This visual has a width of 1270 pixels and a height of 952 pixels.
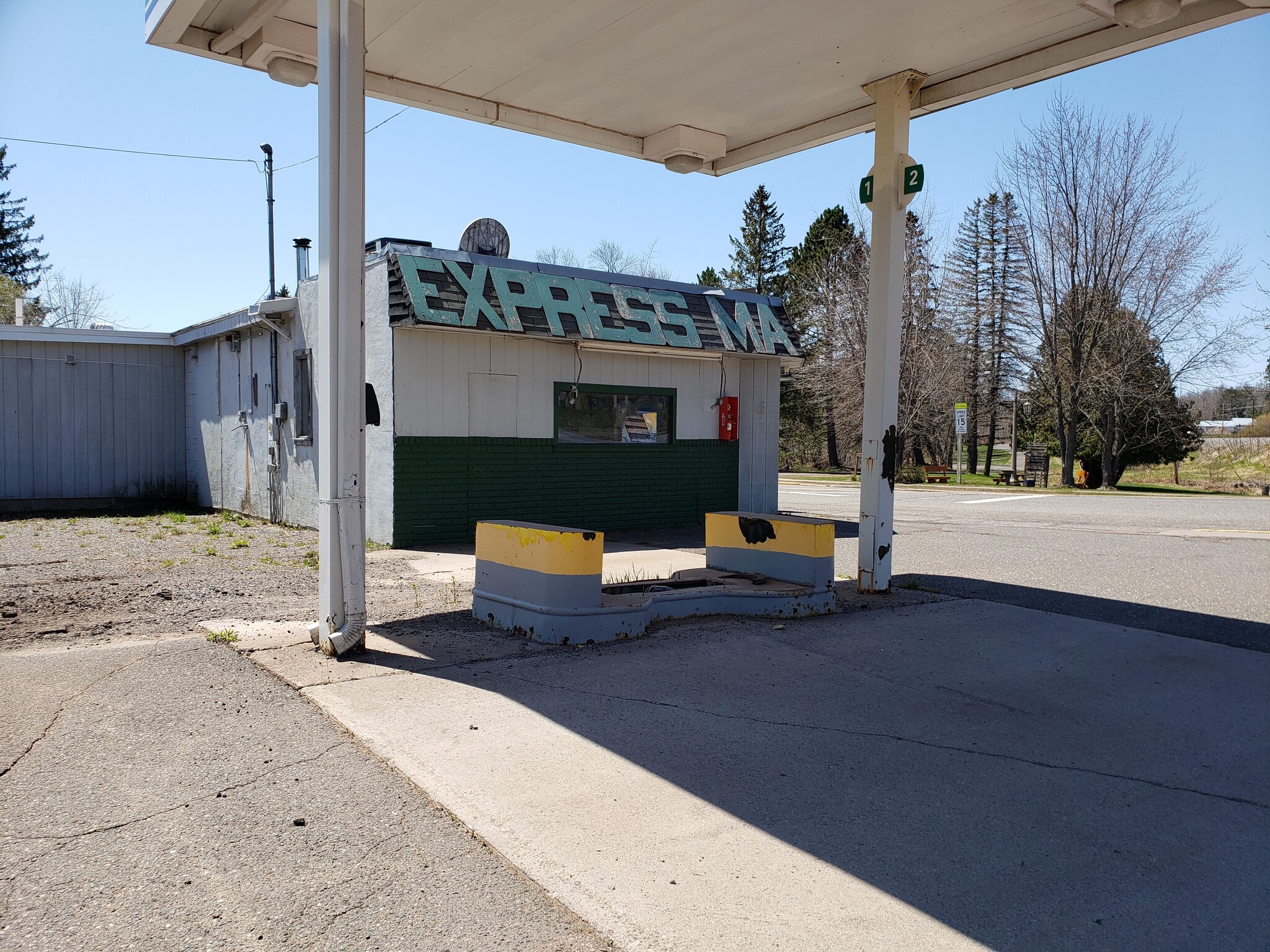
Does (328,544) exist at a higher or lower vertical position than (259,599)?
higher

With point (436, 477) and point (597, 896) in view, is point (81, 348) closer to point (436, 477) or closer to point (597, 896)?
point (436, 477)

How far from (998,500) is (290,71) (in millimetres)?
18432

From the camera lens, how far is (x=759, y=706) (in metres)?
Answer: 5.18

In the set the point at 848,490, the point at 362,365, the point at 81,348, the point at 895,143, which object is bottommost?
the point at 848,490

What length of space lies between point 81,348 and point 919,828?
19.2 meters

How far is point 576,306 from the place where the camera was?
41.5ft

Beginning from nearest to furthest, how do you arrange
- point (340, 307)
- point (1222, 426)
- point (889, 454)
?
1. point (340, 307)
2. point (889, 454)
3. point (1222, 426)

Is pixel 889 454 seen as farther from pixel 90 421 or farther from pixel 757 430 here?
pixel 90 421

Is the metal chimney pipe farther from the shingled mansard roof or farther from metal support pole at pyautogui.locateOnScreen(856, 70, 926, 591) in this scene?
metal support pole at pyautogui.locateOnScreen(856, 70, 926, 591)

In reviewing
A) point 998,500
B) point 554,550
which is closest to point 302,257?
point 554,550

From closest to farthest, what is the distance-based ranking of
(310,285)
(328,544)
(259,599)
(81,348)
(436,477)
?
1. (328,544)
2. (259,599)
3. (436,477)
4. (310,285)
5. (81,348)

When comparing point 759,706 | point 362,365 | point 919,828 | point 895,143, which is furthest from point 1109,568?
point 362,365

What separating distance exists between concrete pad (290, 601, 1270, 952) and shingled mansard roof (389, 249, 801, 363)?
21.0ft

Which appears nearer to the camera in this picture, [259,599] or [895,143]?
[259,599]
